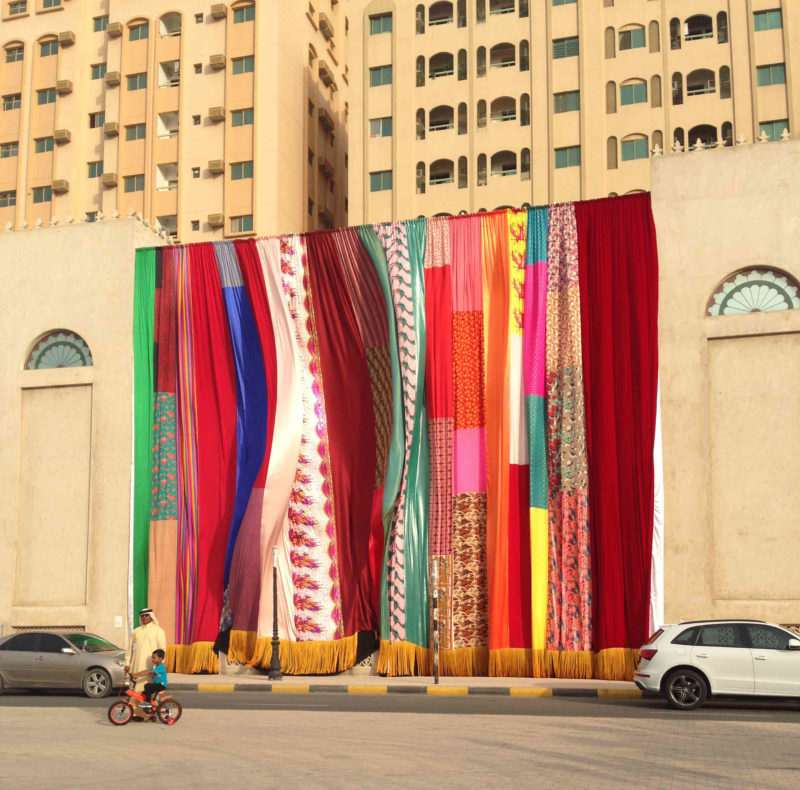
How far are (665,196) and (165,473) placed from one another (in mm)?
13317

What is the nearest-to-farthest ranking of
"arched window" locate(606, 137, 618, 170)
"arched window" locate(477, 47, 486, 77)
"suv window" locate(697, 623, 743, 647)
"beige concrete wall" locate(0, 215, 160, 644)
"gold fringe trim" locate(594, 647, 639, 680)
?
"suv window" locate(697, 623, 743, 647), "gold fringe trim" locate(594, 647, 639, 680), "beige concrete wall" locate(0, 215, 160, 644), "arched window" locate(606, 137, 618, 170), "arched window" locate(477, 47, 486, 77)

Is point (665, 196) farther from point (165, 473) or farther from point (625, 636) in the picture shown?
point (165, 473)

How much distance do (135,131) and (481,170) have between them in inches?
644

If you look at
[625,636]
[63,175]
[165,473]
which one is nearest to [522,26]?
[63,175]

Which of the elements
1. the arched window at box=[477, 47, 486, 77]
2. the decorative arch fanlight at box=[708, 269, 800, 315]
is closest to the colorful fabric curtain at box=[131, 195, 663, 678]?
the decorative arch fanlight at box=[708, 269, 800, 315]

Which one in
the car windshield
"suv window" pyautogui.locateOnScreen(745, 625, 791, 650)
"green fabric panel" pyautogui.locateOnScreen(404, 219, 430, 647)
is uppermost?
"green fabric panel" pyautogui.locateOnScreen(404, 219, 430, 647)

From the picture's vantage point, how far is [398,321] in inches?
1073

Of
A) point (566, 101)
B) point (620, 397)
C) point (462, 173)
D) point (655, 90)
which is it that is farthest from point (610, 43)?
point (620, 397)

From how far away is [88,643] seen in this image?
22.3 m

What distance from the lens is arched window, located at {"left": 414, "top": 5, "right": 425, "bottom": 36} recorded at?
51.9 meters

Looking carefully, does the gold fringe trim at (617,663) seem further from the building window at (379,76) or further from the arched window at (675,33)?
the building window at (379,76)

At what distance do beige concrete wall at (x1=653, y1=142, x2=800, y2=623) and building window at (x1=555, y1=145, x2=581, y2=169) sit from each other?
72.6 feet

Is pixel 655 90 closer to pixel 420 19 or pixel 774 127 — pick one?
pixel 774 127

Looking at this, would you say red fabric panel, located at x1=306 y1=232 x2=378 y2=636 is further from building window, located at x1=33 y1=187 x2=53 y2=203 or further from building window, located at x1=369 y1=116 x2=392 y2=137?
building window, located at x1=33 y1=187 x2=53 y2=203
